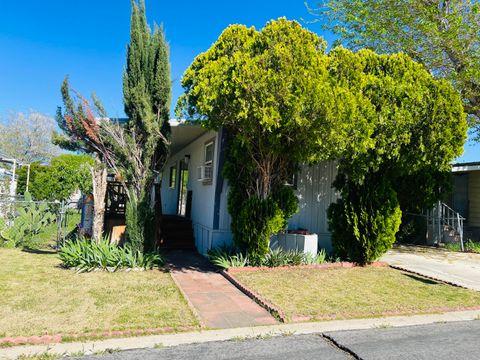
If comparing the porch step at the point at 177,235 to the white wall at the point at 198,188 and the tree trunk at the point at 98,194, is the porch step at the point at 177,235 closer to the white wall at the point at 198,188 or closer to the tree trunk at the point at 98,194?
the white wall at the point at 198,188

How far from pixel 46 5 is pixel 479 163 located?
1728cm

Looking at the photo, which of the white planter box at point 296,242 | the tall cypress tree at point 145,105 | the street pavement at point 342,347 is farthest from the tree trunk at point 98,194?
the street pavement at point 342,347

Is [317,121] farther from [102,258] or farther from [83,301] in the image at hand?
[102,258]

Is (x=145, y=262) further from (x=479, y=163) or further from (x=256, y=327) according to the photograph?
(x=479, y=163)

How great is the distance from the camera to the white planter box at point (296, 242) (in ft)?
28.5

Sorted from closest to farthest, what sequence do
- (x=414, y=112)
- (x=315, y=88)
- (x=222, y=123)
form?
1. (x=315, y=88)
2. (x=222, y=123)
3. (x=414, y=112)

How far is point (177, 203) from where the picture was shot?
15.0m

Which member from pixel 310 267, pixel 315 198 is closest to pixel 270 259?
pixel 310 267

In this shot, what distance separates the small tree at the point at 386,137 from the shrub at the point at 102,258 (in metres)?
4.65

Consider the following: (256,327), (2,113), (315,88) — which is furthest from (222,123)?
(2,113)

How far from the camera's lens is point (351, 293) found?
21.0 feet

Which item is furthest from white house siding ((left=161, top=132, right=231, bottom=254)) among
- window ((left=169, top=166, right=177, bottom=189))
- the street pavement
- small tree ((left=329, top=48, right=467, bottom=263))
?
the street pavement

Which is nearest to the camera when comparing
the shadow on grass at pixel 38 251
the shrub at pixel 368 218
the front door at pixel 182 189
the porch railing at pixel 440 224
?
the shrub at pixel 368 218

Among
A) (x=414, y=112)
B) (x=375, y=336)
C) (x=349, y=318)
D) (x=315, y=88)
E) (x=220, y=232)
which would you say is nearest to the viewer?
(x=375, y=336)
